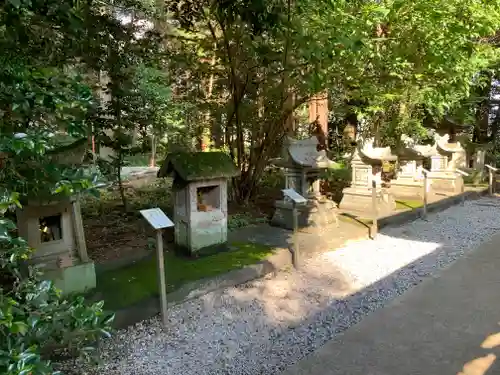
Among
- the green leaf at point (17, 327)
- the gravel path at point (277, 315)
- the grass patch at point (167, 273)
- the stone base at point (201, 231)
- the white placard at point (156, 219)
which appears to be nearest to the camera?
the green leaf at point (17, 327)

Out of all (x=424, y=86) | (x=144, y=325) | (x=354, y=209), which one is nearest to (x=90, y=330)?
(x=144, y=325)

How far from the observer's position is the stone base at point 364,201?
8.27m

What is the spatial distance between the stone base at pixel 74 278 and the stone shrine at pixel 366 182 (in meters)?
5.62

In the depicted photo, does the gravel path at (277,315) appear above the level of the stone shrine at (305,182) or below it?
below

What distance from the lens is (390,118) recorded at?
1119 cm

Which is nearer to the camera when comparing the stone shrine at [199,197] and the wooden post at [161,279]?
the wooden post at [161,279]

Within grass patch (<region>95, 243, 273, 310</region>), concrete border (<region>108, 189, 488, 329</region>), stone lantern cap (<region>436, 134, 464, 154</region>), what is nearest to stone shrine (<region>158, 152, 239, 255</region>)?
grass patch (<region>95, 243, 273, 310</region>)

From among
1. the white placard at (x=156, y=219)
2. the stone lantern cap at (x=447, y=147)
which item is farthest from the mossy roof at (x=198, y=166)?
the stone lantern cap at (x=447, y=147)

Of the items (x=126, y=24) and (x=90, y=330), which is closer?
(x=90, y=330)

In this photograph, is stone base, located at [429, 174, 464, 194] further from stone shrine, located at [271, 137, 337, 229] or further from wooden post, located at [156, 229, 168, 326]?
wooden post, located at [156, 229, 168, 326]

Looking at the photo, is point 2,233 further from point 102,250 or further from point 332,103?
point 332,103

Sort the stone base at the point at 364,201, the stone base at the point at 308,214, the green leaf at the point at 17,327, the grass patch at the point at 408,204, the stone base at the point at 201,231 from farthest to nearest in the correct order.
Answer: the grass patch at the point at 408,204 < the stone base at the point at 364,201 < the stone base at the point at 308,214 < the stone base at the point at 201,231 < the green leaf at the point at 17,327

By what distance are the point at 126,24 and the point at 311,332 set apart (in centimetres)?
597

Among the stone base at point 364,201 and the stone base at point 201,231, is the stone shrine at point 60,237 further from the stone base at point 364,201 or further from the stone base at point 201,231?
the stone base at point 364,201
